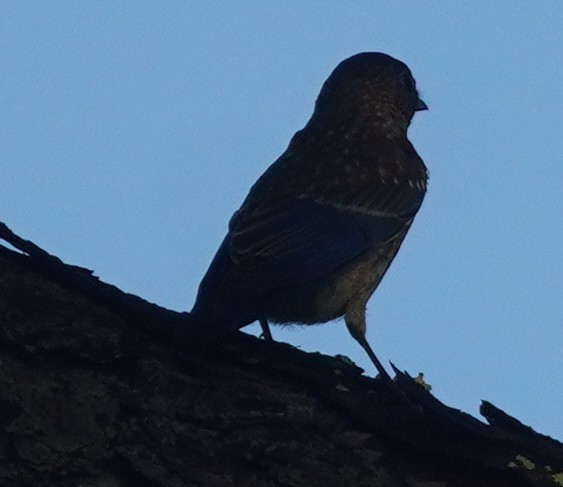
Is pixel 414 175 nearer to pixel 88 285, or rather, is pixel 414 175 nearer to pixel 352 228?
pixel 352 228

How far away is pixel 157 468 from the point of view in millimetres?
3301

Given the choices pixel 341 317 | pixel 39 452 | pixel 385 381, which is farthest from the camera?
pixel 341 317

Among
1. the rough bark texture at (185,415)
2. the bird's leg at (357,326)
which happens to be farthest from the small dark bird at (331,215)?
the rough bark texture at (185,415)

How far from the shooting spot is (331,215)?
5789 mm

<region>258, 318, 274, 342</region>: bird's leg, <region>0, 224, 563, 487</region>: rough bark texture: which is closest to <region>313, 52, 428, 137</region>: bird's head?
<region>258, 318, 274, 342</region>: bird's leg

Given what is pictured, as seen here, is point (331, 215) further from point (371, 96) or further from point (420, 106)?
point (420, 106)

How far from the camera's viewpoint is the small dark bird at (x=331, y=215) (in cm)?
513

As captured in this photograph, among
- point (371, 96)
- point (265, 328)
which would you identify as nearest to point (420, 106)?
point (371, 96)

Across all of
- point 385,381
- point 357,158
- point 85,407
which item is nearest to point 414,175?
point 357,158

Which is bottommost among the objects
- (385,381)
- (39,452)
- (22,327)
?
(39,452)

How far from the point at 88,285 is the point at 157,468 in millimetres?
701

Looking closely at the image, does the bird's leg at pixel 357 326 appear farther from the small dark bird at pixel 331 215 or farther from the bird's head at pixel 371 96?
the bird's head at pixel 371 96

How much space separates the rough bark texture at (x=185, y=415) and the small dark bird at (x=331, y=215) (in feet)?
2.00

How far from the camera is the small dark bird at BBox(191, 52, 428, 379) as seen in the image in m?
5.13
